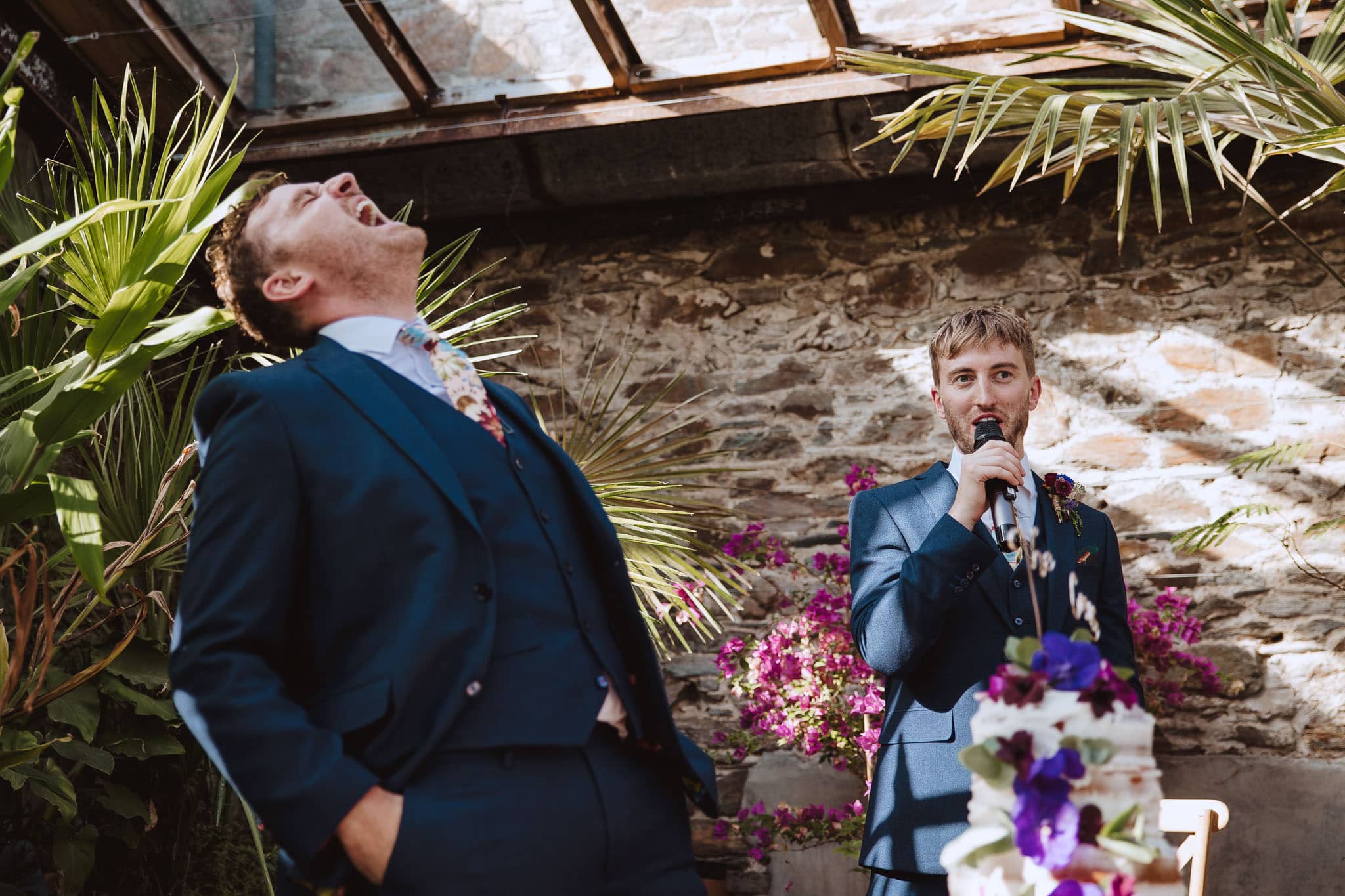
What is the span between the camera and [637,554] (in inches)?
137

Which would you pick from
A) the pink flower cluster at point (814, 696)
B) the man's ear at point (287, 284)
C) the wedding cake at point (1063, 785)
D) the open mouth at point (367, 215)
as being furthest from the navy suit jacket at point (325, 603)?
the pink flower cluster at point (814, 696)

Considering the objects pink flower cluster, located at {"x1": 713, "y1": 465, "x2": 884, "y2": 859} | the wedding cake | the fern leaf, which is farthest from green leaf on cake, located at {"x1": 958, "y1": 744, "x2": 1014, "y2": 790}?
the fern leaf

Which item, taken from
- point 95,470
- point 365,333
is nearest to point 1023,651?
point 365,333

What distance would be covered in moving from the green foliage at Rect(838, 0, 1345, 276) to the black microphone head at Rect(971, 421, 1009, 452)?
0.72 metres

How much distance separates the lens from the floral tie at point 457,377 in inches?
60.6

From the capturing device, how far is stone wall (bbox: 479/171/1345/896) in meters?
3.96

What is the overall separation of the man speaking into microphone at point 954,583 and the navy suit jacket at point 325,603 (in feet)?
1.79

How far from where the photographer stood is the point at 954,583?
1.89 m

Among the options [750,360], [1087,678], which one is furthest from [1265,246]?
[1087,678]

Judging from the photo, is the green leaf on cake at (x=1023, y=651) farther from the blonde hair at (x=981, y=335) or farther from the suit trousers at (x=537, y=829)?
the blonde hair at (x=981, y=335)

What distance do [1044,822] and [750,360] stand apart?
11.6 feet

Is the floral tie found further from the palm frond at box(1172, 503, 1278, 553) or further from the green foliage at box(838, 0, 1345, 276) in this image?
the palm frond at box(1172, 503, 1278, 553)

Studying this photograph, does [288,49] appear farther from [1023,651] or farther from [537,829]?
[1023,651]

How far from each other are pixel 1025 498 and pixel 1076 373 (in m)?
2.26
